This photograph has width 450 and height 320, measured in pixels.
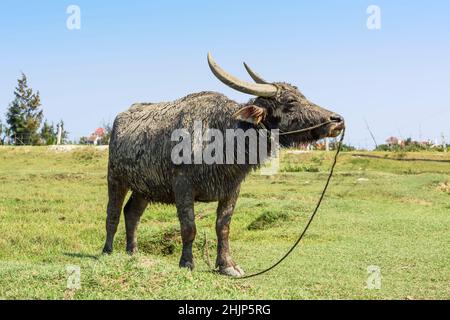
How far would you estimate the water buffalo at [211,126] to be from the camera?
263 inches

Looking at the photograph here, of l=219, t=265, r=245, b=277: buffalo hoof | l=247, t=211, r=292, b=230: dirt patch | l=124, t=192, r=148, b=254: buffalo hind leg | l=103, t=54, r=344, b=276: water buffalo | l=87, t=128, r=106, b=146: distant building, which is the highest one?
l=87, t=128, r=106, b=146: distant building

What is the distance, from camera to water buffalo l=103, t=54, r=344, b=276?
667 cm

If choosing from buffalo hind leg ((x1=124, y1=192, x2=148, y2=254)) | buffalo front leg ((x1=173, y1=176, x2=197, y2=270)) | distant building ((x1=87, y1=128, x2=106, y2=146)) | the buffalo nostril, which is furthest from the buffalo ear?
distant building ((x1=87, y1=128, x2=106, y2=146))

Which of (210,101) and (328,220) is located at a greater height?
(210,101)

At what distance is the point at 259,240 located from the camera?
10633 millimetres

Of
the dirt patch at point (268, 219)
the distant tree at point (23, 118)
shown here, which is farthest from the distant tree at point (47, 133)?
the dirt patch at point (268, 219)

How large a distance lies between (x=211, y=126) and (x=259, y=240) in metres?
4.13

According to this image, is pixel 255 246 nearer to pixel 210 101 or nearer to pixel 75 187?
pixel 210 101

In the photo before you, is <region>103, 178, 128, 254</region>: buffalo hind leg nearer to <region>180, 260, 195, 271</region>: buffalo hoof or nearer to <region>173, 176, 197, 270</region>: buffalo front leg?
<region>173, 176, 197, 270</region>: buffalo front leg

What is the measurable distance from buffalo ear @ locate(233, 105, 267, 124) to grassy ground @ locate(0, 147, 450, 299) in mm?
1395
